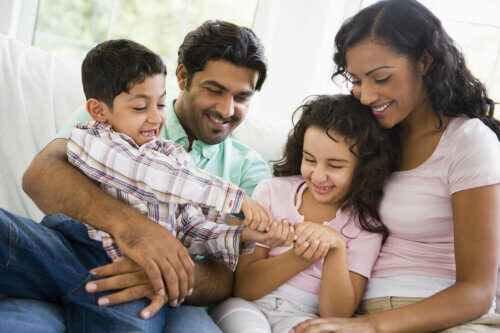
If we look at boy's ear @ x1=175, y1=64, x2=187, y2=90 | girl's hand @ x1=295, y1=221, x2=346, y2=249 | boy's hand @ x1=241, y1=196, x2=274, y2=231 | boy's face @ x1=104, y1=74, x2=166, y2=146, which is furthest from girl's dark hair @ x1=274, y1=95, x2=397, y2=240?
boy's ear @ x1=175, y1=64, x2=187, y2=90

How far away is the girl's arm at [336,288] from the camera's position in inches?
56.6

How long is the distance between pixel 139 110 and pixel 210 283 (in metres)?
0.57

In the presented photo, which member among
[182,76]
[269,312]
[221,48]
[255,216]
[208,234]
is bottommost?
[269,312]

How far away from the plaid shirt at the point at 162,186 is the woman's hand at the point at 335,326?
0.93 feet

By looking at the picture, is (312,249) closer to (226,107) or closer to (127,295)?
(127,295)

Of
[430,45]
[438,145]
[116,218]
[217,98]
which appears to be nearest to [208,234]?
[116,218]

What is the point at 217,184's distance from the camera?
1248 mm

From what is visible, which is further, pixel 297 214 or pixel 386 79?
pixel 297 214

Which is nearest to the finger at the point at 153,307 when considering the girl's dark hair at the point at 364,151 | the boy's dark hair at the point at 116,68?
the boy's dark hair at the point at 116,68

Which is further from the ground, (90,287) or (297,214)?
(297,214)

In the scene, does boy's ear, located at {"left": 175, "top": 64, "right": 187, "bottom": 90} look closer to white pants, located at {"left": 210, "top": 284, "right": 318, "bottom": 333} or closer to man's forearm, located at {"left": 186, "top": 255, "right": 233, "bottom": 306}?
man's forearm, located at {"left": 186, "top": 255, "right": 233, "bottom": 306}

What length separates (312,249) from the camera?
1.39 m

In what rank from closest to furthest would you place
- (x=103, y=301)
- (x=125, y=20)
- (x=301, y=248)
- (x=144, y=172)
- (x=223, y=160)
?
(x=103, y=301) < (x=144, y=172) < (x=301, y=248) < (x=223, y=160) < (x=125, y=20)

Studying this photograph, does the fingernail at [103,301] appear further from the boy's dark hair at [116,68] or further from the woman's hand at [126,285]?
the boy's dark hair at [116,68]
